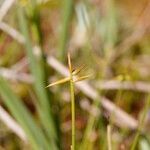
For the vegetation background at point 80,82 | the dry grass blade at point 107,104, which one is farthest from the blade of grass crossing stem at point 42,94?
the dry grass blade at point 107,104

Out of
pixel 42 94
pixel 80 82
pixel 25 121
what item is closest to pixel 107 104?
pixel 80 82

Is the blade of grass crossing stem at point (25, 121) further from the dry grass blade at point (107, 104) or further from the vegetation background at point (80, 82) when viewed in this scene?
the dry grass blade at point (107, 104)

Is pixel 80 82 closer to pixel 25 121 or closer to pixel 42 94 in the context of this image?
pixel 42 94

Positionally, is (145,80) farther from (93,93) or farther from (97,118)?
(97,118)

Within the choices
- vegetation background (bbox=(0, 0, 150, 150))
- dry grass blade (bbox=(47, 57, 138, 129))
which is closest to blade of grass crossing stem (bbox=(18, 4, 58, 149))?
vegetation background (bbox=(0, 0, 150, 150))

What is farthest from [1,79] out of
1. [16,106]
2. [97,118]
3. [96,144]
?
[96,144]

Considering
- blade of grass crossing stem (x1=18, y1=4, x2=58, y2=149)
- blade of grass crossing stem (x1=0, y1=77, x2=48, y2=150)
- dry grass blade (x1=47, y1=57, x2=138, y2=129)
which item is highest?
dry grass blade (x1=47, y1=57, x2=138, y2=129)

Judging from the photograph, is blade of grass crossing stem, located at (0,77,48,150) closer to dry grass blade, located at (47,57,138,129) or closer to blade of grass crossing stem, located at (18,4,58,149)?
blade of grass crossing stem, located at (18,4,58,149)
